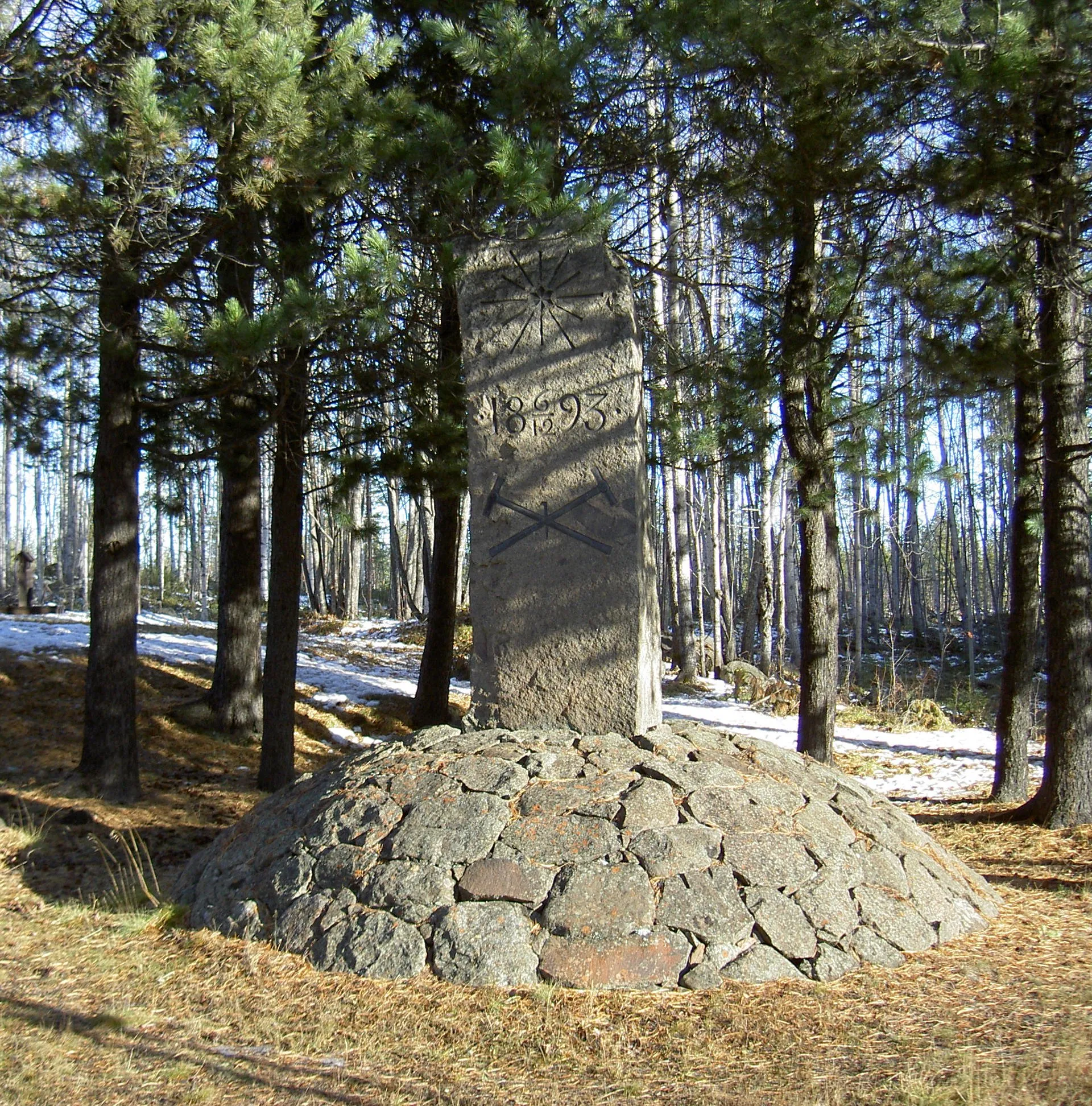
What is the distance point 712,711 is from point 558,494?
25.1ft

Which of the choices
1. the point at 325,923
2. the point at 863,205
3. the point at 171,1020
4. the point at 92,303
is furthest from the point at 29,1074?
the point at 863,205

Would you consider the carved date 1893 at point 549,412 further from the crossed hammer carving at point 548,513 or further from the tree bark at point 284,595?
the tree bark at point 284,595

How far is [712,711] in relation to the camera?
12688 mm

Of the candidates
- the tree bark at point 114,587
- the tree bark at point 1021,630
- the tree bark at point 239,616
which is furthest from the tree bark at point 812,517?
the tree bark at point 114,587

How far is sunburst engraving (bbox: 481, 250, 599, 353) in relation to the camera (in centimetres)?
589

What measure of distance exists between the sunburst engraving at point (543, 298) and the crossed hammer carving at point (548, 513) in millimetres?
875

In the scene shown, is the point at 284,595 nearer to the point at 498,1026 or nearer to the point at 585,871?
the point at 585,871

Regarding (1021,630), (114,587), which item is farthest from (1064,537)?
(114,587)

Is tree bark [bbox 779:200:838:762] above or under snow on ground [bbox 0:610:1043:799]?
above

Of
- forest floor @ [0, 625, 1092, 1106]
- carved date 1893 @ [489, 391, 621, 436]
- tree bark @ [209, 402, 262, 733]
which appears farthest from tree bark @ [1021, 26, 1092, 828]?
tree bark @ [209, 402, 262, 733]

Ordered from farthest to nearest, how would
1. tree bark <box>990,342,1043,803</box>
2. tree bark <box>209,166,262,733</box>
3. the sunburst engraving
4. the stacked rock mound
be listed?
tree bark <box>209,166,262,733</box>
tree bark <box>990,342,1043,803</box>
the sunburst engraving
the stacked rock mound

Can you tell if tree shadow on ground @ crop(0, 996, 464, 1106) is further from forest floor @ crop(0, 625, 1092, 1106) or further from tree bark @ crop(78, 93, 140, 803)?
tree bark @ crop(78, 93, 140, 803)

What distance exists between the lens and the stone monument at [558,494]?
5598 mm

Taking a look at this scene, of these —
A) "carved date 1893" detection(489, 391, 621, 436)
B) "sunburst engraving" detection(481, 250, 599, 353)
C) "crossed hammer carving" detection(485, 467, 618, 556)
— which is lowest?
"crossed hammer carving" detection(485, 467, 618, 556)
